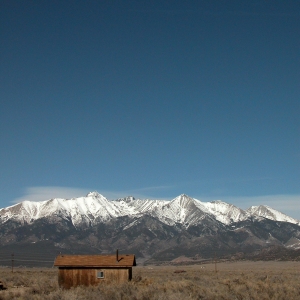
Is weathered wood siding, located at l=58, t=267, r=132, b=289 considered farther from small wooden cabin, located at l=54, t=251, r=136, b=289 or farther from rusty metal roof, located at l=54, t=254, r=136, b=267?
rusty metal roof, located at l=54, t=254, r=136, b=267

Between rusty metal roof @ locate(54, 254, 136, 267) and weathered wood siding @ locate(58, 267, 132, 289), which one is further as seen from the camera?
rusty metal roof @ locate(54, 254, 136, 267)

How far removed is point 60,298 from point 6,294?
6067mm

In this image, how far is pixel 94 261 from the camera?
38.6 m

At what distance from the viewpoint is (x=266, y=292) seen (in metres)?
31.5

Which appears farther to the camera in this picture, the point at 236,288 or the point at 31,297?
the point at 236,288

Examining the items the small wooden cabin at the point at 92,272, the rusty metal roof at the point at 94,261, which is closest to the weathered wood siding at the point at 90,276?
the small wooden cabin at the point at 92,272

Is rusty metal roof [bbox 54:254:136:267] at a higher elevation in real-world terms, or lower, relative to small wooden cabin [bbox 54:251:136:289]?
higher

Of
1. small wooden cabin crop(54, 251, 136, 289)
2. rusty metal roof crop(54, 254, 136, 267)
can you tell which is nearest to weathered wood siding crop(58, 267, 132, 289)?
small wooden cabin crop(54, 251, 136, 289)

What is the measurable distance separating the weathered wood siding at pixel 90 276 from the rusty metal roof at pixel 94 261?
1.32ft

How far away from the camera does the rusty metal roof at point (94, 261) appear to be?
1496 inches

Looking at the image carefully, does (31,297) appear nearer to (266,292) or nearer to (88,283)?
(88,283)

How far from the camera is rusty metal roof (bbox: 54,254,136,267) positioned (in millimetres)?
38000

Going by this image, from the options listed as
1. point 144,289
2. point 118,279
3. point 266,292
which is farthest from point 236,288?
point 118,279

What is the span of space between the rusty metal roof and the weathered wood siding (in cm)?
40
